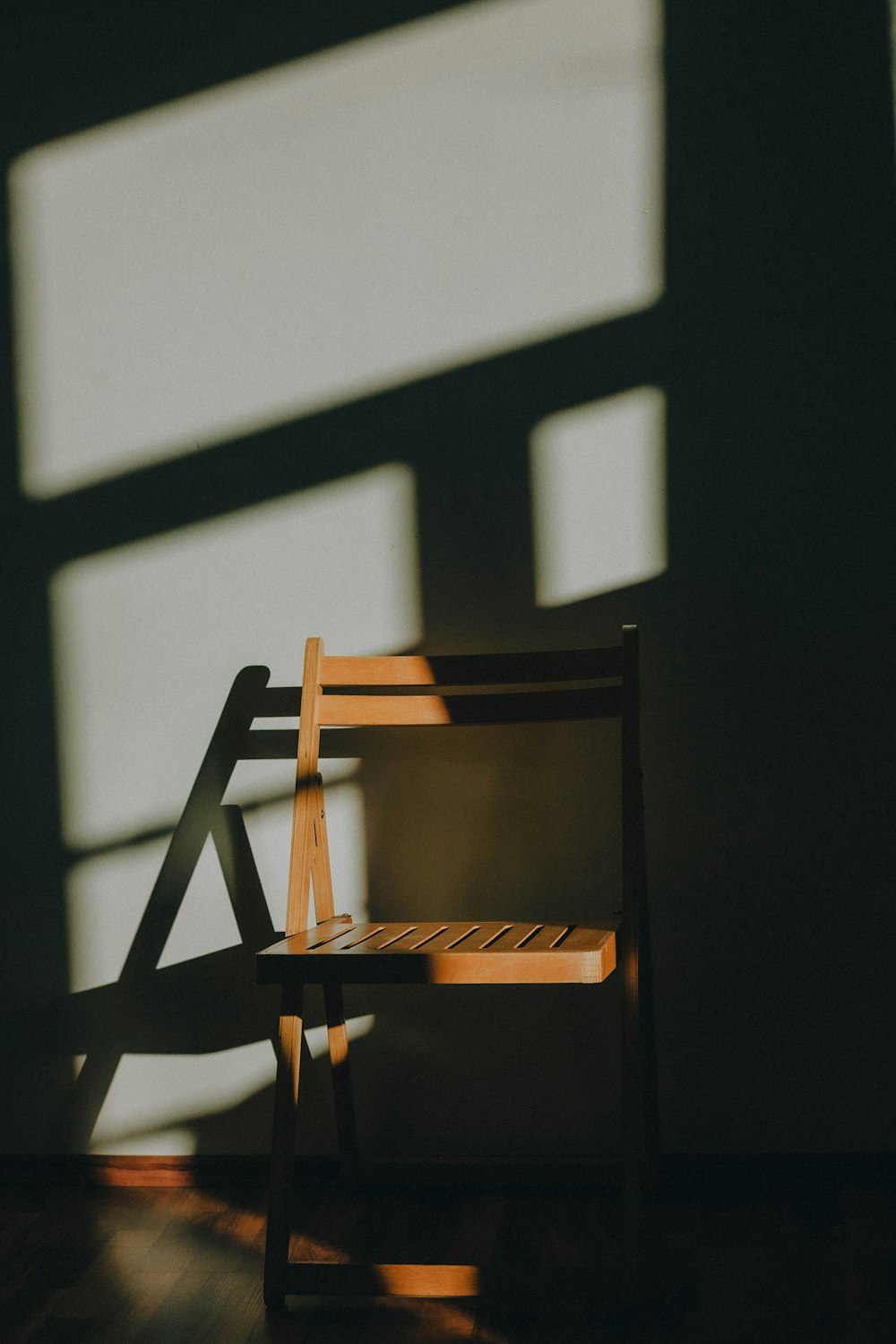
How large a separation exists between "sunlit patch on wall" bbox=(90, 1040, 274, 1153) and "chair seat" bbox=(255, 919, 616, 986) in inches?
21.5

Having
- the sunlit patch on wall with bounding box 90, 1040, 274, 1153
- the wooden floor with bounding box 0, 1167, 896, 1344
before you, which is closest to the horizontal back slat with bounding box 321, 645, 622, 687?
the sunlit patch on wall with bounding box 90, 1040, 274, 1153

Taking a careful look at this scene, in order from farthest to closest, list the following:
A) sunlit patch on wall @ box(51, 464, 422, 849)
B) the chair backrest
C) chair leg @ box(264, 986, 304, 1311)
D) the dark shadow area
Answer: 1. sunlit patch on wall @ box(51, 464, 422, 849)
2. the dark shadow area
3. the chair backrest
4. chair leg @ box(264, 986, 304, 1311)

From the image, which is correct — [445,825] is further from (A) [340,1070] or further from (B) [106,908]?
(B) [106,908]

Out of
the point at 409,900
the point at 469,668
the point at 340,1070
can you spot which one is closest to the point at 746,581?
the point at 469,668

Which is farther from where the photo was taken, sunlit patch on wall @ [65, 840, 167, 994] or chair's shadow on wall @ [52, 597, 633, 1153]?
sunlit patch on wall @ [65, 840, 167, 994]

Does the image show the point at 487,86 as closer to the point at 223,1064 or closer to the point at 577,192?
the point at 577,192

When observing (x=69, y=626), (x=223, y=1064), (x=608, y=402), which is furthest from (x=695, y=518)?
(x=223, y=1064)

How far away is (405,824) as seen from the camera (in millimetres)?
2182

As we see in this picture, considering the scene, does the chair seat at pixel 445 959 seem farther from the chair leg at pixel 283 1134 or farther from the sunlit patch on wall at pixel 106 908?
the sunlit patch on wall at pixel 106 908

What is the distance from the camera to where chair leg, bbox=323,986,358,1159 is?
202 cm

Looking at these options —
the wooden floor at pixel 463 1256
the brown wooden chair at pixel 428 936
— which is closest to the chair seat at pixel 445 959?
the brown wooden chair at pixel 428 936

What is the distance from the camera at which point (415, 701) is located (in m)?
2.04

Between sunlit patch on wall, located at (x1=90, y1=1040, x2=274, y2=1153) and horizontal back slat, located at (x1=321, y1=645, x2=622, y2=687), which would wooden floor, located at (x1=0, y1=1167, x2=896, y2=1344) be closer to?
sunlit patch on wall, located at (x1=90, y1=1040, x2=274, y2=1153)

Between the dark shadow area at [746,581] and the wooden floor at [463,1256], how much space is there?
5.1 inches
